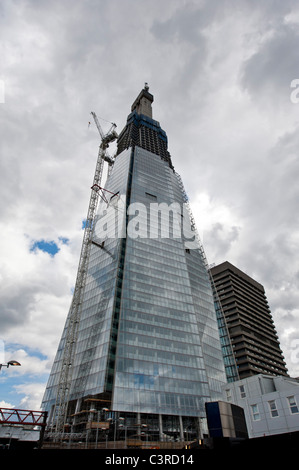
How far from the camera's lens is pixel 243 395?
149 feet

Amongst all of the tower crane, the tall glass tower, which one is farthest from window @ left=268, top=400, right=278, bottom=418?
the tower crane

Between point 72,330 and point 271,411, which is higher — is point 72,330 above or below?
above

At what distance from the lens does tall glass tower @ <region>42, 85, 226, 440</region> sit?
74688mm

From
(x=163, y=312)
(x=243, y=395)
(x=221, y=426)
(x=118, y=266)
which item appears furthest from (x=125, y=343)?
(x=221, y=426)

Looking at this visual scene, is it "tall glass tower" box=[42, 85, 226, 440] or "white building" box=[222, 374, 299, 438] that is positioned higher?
"tall glass tower" box=[42, 85, 226, 440]

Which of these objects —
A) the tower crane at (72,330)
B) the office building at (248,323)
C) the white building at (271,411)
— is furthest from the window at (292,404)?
A: the office building at (248,323)

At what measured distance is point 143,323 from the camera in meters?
87.0

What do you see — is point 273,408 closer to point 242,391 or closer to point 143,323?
point 242,391

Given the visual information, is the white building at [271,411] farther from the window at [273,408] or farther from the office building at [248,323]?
the office building at [248,323]

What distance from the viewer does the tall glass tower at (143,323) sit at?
74688mm

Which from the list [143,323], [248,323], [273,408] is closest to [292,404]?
[273,408]

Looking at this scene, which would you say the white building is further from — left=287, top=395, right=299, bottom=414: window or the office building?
the office building
